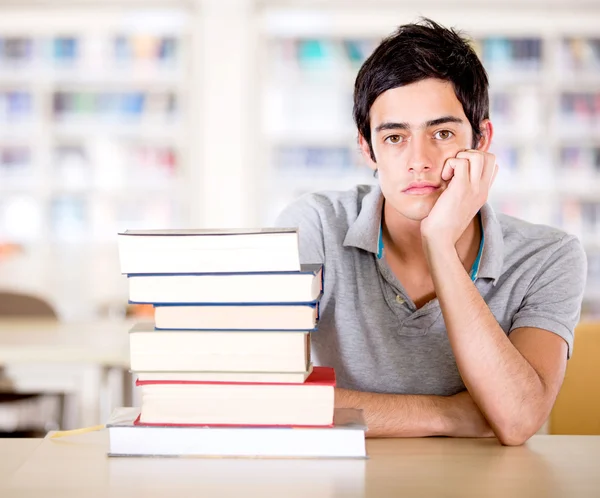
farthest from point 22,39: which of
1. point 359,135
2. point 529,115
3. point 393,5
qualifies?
point 359,135

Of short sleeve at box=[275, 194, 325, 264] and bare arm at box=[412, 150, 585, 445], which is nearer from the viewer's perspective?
bare arm at box=[412, 150, 585, 445]

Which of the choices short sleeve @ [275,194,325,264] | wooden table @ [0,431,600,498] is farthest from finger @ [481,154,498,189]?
wooden table @ [0,431,600,498]

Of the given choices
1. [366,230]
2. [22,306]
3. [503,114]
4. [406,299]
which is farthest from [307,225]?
[503,114]

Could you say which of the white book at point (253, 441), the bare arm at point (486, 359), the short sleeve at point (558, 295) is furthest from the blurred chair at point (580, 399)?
the white book at point (253, 441)

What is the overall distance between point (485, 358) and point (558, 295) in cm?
29

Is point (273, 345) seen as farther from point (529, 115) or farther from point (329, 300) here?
point (529, 115)

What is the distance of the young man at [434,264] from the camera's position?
1219mm

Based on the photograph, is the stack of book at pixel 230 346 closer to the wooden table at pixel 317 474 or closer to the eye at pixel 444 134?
the wooden table at pixel 317 474

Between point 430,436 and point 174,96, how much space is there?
4420 mm

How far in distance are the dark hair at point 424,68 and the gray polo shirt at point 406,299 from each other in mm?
198

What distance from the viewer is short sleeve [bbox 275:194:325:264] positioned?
5.08ft

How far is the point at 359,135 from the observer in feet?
5.28

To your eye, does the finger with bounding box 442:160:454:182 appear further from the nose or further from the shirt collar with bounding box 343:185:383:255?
the shirt collar with bounding box 343:185:383:255

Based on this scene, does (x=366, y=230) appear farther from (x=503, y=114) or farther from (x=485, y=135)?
(x=503, y=114)
